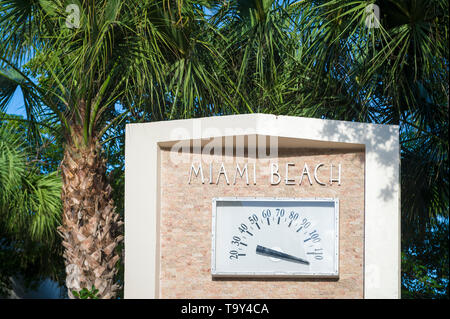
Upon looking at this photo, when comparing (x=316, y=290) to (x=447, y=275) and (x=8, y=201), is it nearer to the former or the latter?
(x=8, y=201)

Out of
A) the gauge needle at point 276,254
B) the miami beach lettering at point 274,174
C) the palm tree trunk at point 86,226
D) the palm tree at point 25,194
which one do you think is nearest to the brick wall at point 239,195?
the miami beach lettering at point 274,174

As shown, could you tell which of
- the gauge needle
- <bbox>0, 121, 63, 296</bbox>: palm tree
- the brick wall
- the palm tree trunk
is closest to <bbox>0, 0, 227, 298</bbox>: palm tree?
the palm tree trunk

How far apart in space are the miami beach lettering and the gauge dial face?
0.26 m

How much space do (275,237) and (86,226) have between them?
2670 millimetres

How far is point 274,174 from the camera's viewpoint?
7.61 meters

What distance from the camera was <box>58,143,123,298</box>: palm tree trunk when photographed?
8148mm

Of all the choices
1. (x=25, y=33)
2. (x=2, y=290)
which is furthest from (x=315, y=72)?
(x=2, y=290)

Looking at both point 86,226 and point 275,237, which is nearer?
point 275,237

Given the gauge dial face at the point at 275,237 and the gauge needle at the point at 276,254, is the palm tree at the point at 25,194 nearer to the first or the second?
the gauge dial face at the point at 275,237

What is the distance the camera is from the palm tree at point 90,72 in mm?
8070

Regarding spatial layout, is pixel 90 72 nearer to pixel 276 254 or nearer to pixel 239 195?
pixel 239 195

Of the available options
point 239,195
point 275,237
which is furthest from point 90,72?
point 275,237

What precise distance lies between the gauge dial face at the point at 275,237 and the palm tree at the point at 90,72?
1.82 meters

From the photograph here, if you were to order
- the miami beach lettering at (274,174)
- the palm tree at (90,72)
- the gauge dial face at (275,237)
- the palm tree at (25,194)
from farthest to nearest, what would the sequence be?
the palm tree at (25,194), the palm tree at (90,72), the miami beach lettering at (274,174), the gauge dial face at (275,237)
